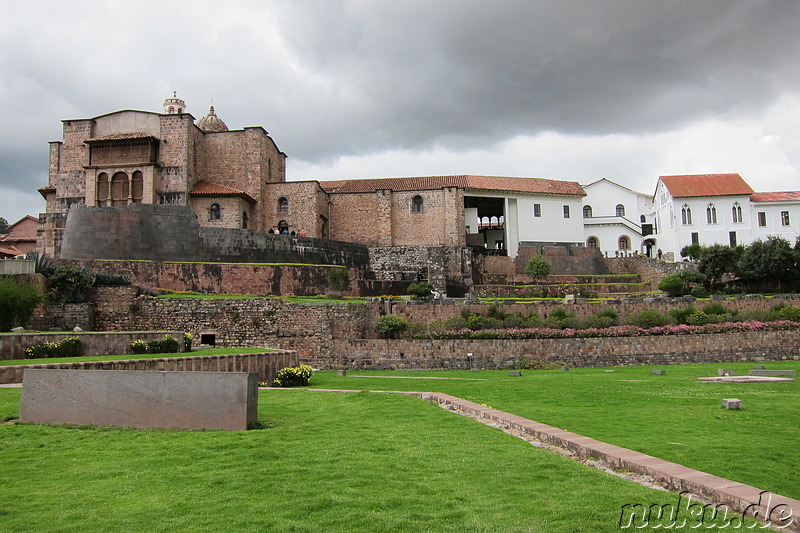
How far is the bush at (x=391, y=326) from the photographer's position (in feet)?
87.4

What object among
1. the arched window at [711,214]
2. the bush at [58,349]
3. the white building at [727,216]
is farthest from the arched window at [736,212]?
the bush at [58,349]

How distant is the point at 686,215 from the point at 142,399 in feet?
161

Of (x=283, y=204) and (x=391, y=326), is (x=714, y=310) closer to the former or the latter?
(x=391, y=326)

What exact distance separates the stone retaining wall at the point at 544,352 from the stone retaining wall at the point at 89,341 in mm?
8292

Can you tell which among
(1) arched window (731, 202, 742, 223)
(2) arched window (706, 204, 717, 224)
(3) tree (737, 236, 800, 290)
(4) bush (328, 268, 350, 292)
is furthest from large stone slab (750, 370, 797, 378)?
(1) arched window (731, 202, 742, 223)

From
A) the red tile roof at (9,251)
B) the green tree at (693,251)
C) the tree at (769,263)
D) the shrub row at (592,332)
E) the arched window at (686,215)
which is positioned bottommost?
the shrub row at (592,332)

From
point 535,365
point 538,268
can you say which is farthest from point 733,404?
point 538,268

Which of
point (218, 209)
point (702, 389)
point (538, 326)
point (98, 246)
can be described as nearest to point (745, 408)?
point (702, 389)

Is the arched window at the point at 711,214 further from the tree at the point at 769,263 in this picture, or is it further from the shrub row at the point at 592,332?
the shrub row at the point at 592,332

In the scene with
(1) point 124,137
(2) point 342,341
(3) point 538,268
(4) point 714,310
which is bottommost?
(2) point 342,341

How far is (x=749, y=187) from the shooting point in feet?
165

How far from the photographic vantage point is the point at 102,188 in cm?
4116

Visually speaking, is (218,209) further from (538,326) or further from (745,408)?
(745,408)

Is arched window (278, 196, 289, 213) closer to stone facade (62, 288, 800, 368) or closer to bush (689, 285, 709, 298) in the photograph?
stone facade (62, 288, 800, 368)
